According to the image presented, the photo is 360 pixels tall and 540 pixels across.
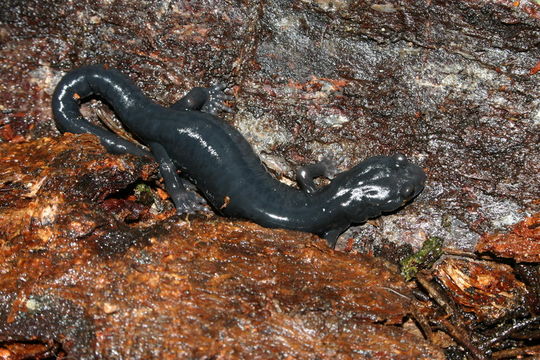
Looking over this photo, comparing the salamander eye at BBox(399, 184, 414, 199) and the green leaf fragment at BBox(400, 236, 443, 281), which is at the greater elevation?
the salamander eye at BBox(399, 184, 414, 199)

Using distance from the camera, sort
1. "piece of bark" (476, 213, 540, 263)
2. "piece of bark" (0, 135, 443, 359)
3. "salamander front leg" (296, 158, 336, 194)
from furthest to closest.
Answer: "salamander front leg" (296, 158, 336, 194) → "piece of bark" (476, 213, 540, 263) → "piece of bark" (0, 135, 443, 359)

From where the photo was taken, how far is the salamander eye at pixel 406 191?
554 cm

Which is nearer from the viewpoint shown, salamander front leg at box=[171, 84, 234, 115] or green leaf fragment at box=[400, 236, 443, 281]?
green leaf fragment at box=[400, 236, 443, 281]

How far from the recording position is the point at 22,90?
6.08 metres

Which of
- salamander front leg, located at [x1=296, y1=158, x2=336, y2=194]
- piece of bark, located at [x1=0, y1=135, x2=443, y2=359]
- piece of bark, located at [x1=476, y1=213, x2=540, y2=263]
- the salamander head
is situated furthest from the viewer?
salamander front leg, located at [x1=296, y1=158, x2=336, y2=194]

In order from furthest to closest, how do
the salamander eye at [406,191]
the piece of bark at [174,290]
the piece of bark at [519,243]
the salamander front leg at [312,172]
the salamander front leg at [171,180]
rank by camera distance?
1. the salamander front leg at [171,180]
2. the salamander front leg at [312,172]
3. the salamander eye at [406,191]
4. the piece of bark at [519,243]
5. the piece of bark at [174,290]

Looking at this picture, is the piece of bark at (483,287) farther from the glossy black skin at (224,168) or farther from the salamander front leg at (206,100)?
the salamander front leg at (206,100)

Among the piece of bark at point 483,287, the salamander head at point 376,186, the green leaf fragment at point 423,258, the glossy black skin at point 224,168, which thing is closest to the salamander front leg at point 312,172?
the glossy black skin at point 224,168

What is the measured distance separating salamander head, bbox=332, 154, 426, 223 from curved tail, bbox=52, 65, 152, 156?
2.47 m

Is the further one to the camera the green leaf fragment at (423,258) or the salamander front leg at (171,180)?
the salamander front leg at (171,180)

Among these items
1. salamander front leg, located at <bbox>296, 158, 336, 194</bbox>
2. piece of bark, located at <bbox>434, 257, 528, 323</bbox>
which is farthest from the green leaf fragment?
salamander front leg, located at <bbox>296, 158, 336, 194</bbox>

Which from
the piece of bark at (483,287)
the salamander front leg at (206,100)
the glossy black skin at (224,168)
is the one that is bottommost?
the piece of bark at (483,287)

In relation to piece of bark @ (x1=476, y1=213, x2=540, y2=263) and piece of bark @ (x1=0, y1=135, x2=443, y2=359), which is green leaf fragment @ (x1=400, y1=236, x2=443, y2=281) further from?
piece of bark @ (x1=0, y1=135, x2=443, y2=359)

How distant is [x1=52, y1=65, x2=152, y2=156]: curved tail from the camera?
5.90 metres
